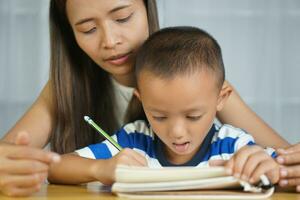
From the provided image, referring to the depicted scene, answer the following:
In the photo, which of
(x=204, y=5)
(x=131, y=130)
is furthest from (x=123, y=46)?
A: (x=204, y=5)

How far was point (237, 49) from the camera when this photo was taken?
3570 mm

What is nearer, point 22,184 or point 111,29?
point 22,184

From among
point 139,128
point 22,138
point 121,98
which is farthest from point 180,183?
point 121,98

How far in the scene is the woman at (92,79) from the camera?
1.57 m

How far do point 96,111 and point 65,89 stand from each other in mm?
123

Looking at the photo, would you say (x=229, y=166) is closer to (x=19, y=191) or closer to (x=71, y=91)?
(x=19, y=191)

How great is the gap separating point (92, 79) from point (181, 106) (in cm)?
63

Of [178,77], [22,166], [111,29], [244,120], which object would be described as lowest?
[244,120]

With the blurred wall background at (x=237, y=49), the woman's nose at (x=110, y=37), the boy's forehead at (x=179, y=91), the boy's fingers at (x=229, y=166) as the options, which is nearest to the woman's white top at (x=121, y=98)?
the woman's nose at (x=110, y=37)

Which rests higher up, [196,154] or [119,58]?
[119,58]

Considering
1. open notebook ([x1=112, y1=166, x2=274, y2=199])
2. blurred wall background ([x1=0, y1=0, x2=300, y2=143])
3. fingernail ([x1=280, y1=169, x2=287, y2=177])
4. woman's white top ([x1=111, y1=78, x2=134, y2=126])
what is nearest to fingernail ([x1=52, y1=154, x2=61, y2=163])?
open notebook ([x1=112, y1=166, x2=274, y2=199])

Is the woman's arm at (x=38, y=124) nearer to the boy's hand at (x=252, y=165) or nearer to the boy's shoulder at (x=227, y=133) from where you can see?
the boy's shoulder at (x=227, y=133)

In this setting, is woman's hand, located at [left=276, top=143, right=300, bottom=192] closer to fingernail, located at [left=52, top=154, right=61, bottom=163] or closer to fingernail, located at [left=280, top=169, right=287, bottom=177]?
fingernail, located at [left=280, top=169, right=287, bottom=177]

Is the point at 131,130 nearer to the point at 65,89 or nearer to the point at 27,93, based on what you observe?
the point at 65,89
